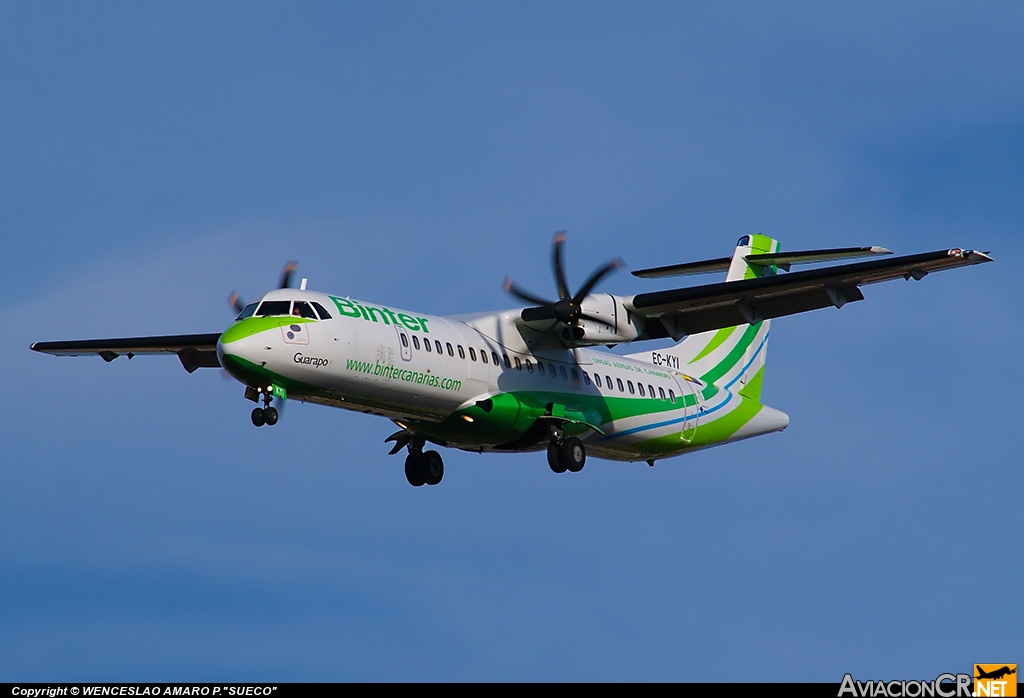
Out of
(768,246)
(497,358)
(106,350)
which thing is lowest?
(497,358)

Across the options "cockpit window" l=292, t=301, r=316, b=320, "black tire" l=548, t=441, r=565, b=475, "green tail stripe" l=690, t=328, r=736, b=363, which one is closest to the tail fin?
"green tail stripe" l=690, t=328, r=736, b=363

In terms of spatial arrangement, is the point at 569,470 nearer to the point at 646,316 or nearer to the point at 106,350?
the point at 646,316

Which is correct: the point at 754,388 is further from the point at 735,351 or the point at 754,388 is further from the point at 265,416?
the point at 265,416

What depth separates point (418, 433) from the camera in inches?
1019

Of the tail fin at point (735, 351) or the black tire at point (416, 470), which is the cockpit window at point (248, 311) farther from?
the tail fin at point (735, 351)

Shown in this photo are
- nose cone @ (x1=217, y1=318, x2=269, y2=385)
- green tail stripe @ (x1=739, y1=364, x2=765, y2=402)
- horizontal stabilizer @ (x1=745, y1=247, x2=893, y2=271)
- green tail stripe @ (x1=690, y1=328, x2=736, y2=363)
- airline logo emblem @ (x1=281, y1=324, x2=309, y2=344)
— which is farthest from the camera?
green tail stripe @ (x1=739, y1=364, x2=765, y2=402)

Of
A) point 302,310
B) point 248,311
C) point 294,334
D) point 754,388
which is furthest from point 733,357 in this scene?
point 248,311

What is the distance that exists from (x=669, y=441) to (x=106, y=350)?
10476 mm

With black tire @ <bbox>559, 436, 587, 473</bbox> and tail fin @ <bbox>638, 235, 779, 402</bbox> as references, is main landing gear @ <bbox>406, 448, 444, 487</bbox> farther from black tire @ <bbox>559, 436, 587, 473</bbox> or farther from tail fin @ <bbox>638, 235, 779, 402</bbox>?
tail fin @ <bbox>638, 235, 779, 402</bbox>

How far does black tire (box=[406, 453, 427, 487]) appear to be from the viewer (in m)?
26.5

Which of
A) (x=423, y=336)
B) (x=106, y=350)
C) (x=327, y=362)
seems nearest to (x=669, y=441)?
→ (x=423, y=336)

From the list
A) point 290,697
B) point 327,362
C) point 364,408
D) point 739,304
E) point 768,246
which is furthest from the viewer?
point 768,246

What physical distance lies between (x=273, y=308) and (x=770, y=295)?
8.29 metres

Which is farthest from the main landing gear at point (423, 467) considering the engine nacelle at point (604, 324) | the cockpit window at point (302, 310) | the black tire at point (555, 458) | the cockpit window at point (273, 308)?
the cockpit window at point (273, 308)
